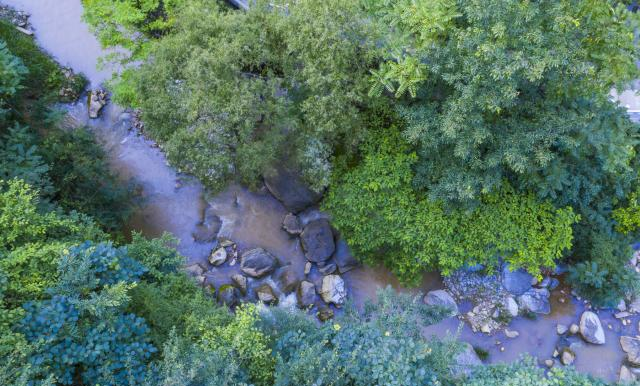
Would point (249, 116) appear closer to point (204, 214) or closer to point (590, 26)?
point (204, 214)

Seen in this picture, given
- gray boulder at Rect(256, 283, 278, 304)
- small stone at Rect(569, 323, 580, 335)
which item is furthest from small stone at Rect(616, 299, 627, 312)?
gray boulder at Rect(256, 283, 278, 304)

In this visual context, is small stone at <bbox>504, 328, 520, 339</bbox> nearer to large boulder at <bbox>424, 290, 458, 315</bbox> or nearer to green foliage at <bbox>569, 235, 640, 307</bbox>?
large boulder at <bbox>424, 290, 458, 315</bbox>

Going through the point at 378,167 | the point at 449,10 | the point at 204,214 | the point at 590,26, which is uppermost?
the point at 590,26

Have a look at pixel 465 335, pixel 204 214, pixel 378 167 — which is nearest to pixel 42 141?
pixel 204 214

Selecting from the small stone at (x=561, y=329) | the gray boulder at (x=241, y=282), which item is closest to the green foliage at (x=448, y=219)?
the small stone at (x=561, y=329)

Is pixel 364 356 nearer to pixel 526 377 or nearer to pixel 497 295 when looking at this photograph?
pixel 526 377
